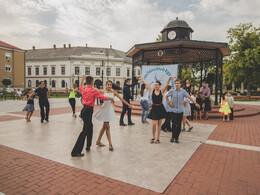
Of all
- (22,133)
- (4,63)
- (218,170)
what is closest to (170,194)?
(218,170)

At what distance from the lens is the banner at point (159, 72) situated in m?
11.2

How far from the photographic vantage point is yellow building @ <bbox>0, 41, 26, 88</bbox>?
42938 mm

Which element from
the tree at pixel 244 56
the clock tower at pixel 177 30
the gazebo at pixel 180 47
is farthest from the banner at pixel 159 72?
Answer: the tree at pixel 244 56

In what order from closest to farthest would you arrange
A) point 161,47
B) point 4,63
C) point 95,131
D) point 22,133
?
1. point 22,133
2. point 95,131
3. point 161,47
4. point 4,63

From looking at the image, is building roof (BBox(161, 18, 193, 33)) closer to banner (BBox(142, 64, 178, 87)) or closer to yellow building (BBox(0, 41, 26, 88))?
banner (BBox(142, 64, 178, 87))

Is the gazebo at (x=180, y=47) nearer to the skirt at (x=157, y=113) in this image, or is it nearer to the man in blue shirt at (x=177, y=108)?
the man in blue shirt at (x=177, y=108)

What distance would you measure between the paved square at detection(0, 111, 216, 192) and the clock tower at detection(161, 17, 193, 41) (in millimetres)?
11093

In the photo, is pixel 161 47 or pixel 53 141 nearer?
pixel 53 141

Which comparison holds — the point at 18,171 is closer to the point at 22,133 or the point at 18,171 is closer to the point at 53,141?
the point at 53,141

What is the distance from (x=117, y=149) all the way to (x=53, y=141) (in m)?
2.11

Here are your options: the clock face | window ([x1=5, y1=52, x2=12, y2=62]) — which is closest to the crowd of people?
the clock face

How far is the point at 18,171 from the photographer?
3.34 metres

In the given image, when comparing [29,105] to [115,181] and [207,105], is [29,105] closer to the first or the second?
[115,181]

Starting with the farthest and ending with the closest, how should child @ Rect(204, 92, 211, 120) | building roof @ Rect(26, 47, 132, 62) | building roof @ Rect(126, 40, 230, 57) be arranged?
building roof @ Rect(26, 47, 132, 62)
building roof @ Rect(126, 40, 230, 57)
child @ Rect(204, 92, 211, 120)
